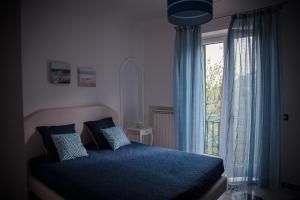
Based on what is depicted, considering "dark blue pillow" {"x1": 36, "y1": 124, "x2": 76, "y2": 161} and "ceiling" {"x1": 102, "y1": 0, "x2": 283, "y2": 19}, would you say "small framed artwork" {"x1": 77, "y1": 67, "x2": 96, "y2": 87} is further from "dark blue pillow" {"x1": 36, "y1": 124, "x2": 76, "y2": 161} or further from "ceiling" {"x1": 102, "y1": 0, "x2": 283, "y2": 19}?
"ceiling" {"x1": 102, "y1": 0, "x2": 283, "y2": 19}

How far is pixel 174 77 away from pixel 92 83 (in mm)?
1453

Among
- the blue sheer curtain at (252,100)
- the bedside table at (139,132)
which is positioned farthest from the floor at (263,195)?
the bedside table at (139,132)

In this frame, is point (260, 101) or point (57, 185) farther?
point (260, 101)

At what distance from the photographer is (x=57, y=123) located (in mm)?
2971

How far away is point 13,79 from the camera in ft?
3.07

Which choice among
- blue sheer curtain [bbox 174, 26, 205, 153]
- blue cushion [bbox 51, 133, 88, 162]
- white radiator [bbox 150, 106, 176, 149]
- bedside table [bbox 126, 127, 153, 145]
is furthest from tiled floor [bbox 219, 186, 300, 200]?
blue cushion [bbox 51, 133, 88, 162]

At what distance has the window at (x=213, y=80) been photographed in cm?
369

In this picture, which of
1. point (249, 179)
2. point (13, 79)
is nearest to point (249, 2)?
point (249, 179)

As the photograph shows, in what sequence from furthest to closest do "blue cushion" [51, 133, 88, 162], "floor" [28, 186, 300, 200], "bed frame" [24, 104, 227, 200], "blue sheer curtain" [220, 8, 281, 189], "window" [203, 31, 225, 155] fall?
"window" [203, 31, 225, 155], "blue sheer curtain" [220, 8, 281, 189], "floor" [28, 186, 300, 200], "blue cushion" [51, 133, 88, 162], "bed frame" [24, 104, 227, 200]

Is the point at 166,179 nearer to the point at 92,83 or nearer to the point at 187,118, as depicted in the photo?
the point at 187,118

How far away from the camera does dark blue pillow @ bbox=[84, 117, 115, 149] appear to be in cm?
315

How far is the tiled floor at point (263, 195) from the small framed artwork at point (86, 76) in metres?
2.61

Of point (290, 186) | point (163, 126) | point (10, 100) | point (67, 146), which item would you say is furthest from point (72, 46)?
point (290, 186)

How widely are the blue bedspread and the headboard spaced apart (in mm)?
205
